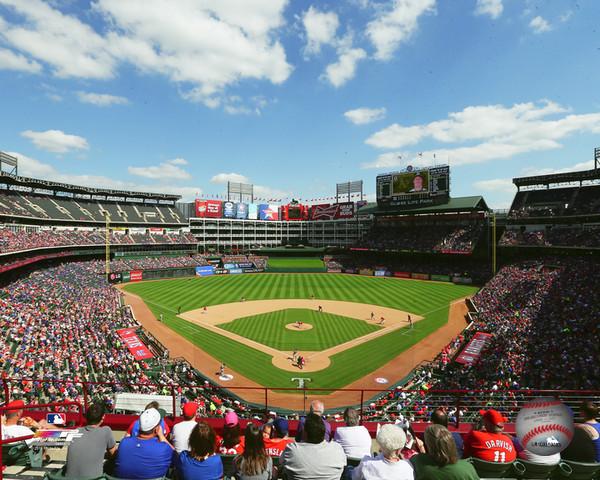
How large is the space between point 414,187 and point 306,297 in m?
39.9

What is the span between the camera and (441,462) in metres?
3.55

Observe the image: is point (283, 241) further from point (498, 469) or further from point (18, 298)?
point (498, 469)

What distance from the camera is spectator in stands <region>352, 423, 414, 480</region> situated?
11.9 feet

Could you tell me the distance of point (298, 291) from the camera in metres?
54.5

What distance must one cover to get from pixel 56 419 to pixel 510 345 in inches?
1004

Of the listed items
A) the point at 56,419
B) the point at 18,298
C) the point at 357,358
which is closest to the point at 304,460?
the point at 56,419

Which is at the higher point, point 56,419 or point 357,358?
point 56,419

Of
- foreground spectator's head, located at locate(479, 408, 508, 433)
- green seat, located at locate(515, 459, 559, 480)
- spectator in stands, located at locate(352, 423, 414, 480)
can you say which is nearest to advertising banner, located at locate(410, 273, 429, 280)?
green seat, located at locate(515, 459, 559, 480)

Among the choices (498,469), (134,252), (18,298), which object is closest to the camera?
(498,469)

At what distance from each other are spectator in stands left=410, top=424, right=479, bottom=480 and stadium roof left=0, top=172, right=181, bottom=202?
73181 mm

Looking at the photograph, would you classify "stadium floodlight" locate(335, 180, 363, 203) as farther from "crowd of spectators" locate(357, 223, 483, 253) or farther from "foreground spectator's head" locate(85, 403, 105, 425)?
"foreground spectator's head" locate(85, 403, 105, 425)

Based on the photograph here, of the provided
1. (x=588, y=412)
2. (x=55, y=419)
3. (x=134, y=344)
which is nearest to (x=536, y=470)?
(x=588, y=412)

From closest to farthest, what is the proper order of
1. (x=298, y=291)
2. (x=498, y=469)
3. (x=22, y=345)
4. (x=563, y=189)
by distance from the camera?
(x=498, y=469), (x=22, y=345), (x=298, y=291), (x=563, y=189)

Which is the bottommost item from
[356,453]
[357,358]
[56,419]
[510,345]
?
[357,358]
